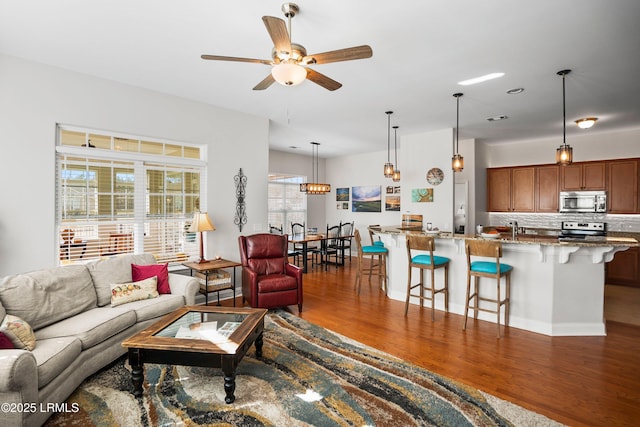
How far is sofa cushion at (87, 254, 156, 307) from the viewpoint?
3320mm

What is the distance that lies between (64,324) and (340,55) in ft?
10.6

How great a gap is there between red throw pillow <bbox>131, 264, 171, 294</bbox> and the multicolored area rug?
875 millimetres

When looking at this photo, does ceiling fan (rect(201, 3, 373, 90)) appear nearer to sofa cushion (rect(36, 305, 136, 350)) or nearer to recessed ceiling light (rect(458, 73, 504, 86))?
recessed ceiling light (rect(458, 73, 504, 86))

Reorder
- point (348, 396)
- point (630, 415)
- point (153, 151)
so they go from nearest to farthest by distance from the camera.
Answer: point (630, 415), point (348, 396), point (153, 151)

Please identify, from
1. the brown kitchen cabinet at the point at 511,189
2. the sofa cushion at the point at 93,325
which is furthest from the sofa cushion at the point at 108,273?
the brown kitchen cabinet at the point at 511,189

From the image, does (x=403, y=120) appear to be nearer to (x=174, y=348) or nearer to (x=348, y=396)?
(x=348, y=396)

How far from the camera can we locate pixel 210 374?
277 centimetres

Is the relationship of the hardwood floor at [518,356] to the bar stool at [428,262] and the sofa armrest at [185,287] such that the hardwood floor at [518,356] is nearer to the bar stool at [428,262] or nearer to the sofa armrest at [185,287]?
the bar stool at [428,262]

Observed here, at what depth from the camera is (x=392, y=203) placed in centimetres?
866

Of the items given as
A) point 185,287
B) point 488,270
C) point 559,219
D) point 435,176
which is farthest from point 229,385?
point 559,219

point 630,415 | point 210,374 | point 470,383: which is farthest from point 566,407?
point 210,374

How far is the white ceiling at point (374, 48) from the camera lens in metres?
2.51

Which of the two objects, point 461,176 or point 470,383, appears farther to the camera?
point 461,176

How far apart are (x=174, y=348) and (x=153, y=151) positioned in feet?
10.1
